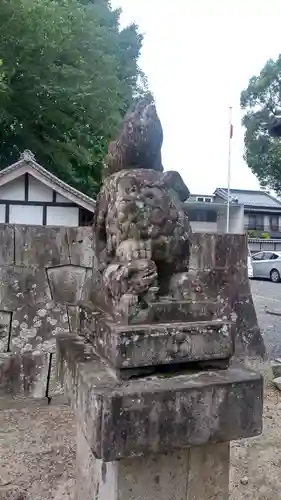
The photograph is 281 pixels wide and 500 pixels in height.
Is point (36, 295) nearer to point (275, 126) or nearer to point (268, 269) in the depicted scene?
point (275, 126)

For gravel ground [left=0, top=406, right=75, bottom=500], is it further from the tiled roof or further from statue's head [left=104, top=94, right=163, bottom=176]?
the tiled roof

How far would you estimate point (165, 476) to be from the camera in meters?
2.02

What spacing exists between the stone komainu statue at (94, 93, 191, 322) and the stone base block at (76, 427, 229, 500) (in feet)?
2.30

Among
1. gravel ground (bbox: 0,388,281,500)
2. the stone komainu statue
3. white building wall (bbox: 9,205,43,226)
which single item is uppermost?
white building wall (bbox: 9,205,43,226)

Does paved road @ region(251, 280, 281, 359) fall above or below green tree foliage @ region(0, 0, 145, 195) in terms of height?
below

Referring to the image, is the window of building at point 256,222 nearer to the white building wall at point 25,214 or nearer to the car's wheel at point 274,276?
the car's wheel at point 274,276

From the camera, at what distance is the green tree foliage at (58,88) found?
45.9 feet

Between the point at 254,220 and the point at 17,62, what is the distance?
25222mm

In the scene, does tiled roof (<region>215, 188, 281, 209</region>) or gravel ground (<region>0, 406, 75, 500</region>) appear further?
tiled roof (<region>215, 188, 281, 209</region>)

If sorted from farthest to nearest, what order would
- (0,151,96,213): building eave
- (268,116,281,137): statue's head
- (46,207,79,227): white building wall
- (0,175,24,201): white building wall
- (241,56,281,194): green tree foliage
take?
(241,56,281,194): green tree foliage → (46,207,79,227): white building wall → (0,175,24,201): white building wall → (0,151,96,213): building eave → (268,116,281,137): statue's head

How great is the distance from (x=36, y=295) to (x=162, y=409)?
2.57 metres

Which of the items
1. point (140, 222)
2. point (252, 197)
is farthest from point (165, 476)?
point (252, 197)

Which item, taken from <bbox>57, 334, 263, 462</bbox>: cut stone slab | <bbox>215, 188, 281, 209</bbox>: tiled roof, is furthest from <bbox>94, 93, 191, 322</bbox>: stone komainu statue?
<bbox>215, 188, 281, 209</bbox>: tiled roof

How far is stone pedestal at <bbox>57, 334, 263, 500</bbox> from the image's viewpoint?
1.75 m
